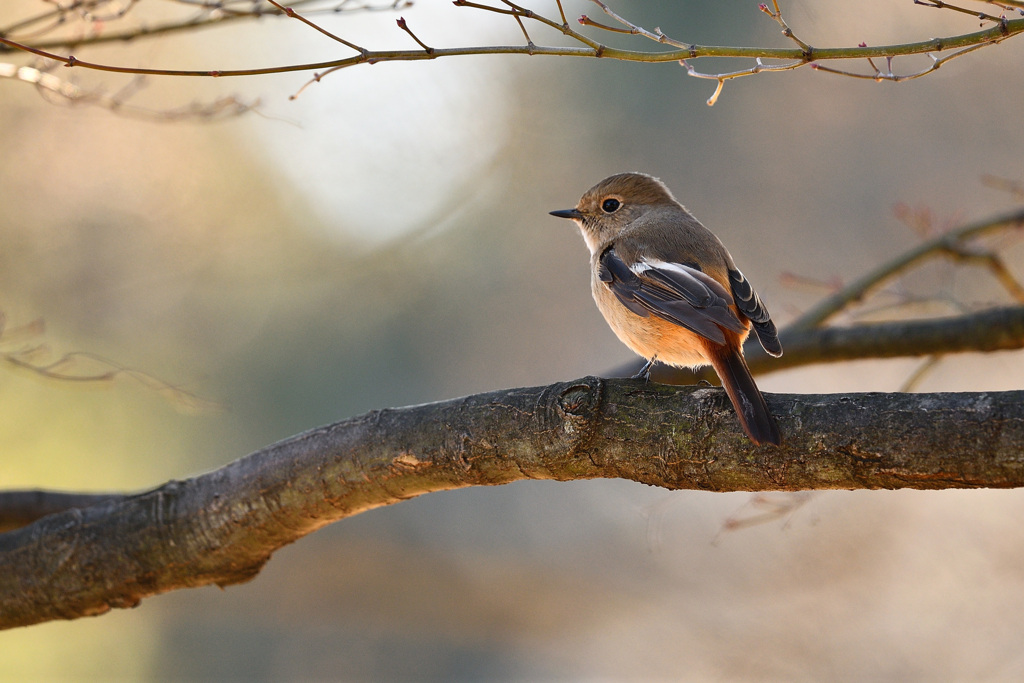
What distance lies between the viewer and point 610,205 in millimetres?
3102

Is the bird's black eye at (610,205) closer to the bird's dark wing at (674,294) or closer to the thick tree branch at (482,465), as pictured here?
the bird's dark wing at (674,294)

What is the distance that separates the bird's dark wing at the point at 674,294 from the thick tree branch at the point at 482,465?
1.34 feet

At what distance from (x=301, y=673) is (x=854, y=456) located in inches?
224

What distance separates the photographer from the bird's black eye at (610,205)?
10.1 feet

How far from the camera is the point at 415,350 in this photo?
6941mm

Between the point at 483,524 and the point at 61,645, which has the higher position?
the point at 61,645

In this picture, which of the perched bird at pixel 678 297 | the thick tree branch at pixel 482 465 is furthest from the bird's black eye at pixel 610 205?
the thick tree branch at pixel 482 465

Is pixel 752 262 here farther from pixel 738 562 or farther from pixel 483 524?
pixel 483 524

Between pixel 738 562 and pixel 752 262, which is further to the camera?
pixel 752 262

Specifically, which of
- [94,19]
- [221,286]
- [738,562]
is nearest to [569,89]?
[221,286]

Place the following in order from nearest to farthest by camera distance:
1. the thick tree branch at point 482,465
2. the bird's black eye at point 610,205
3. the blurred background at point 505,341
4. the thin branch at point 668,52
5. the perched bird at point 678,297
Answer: the thin branch at point 668,52
the thick tree branch at point 482,465
the perched bird at point 678,297
the bird's black eye at point 610,205
the blurred background at point 505,341

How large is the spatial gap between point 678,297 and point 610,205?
999mm

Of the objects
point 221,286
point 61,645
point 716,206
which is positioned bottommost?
point 61,645

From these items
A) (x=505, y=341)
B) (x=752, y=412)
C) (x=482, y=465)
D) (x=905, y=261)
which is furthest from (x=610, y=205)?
(x=505, y=341)
